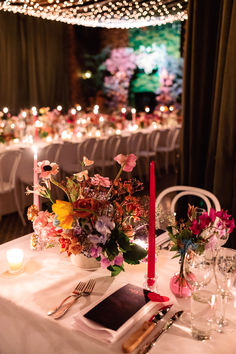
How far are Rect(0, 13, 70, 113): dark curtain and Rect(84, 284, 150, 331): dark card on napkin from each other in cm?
881

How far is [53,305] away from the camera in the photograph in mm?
1398

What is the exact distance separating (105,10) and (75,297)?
10.9 ft

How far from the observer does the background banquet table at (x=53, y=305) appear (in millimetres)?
1202

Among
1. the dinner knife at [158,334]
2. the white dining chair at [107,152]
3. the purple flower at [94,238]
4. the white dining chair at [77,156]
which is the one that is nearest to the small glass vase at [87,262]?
the purple flower at [94,238]

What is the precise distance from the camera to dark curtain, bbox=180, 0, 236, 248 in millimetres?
2693

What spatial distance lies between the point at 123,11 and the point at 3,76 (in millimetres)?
6095

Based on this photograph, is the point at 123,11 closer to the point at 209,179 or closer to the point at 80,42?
the point at 209,179

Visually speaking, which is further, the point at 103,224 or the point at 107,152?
the point at 107,152

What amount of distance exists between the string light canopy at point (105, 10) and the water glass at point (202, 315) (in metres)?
3.06

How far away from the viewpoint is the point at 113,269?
155cm

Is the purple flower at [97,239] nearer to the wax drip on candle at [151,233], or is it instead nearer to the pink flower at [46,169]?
the wax drip on candle at [151,233]

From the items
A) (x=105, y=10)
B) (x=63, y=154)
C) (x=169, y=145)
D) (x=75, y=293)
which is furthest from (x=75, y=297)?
(x=169, y=145)

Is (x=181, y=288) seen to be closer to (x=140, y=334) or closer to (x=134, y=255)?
(x=134, y=255)

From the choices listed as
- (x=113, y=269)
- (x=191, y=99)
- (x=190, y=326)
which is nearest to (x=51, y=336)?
(x=113, y=269)
